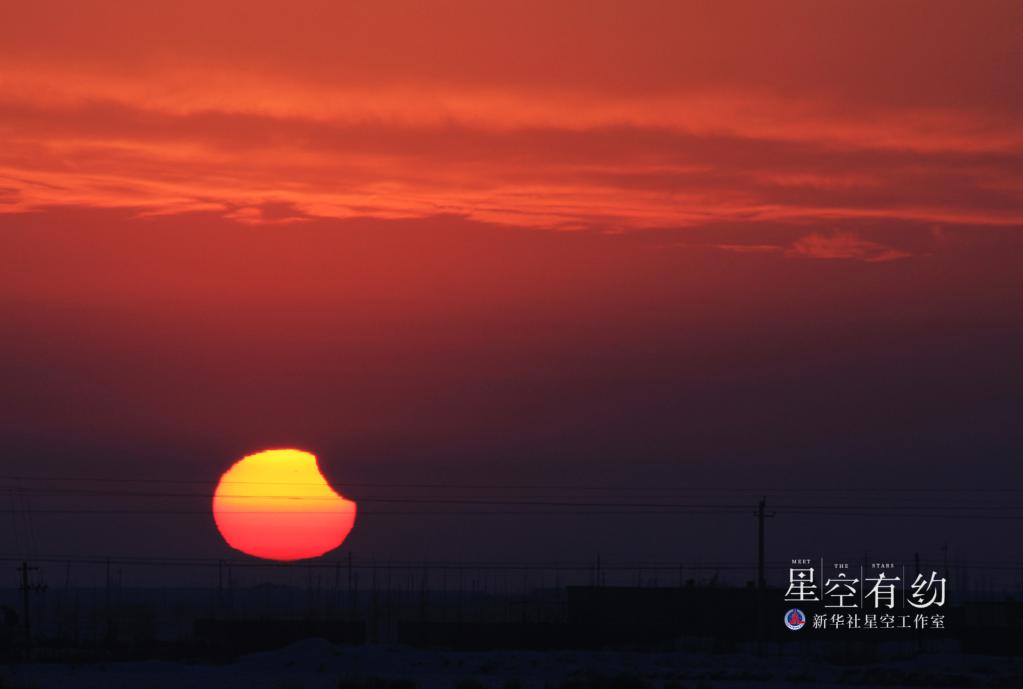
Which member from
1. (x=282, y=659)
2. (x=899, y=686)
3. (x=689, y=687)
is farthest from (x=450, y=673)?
(x=899, y=686)

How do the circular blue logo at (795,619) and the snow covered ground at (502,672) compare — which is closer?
the snow covered ground at (502,672)

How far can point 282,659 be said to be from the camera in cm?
7981

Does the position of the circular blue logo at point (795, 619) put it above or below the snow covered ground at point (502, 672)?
above

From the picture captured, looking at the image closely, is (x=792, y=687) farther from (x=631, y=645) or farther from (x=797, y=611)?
(x=797, y=611)

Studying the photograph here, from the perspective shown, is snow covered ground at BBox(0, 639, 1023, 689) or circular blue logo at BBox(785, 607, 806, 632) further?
circular blue logo at BBox(785, 607, 806, 632)

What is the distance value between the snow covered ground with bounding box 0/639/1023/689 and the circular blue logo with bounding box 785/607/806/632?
23118 mm

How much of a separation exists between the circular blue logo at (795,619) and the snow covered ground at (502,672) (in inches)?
910

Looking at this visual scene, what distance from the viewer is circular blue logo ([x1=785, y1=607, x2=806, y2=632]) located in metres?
114

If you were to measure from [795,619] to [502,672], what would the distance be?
148ft

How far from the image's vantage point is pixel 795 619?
11419 cm

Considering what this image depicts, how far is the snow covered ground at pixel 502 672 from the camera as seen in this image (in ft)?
210

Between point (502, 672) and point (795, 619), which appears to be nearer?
point (502, 672)

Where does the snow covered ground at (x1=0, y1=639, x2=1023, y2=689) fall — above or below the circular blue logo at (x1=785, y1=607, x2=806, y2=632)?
below

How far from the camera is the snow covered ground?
64.0m
